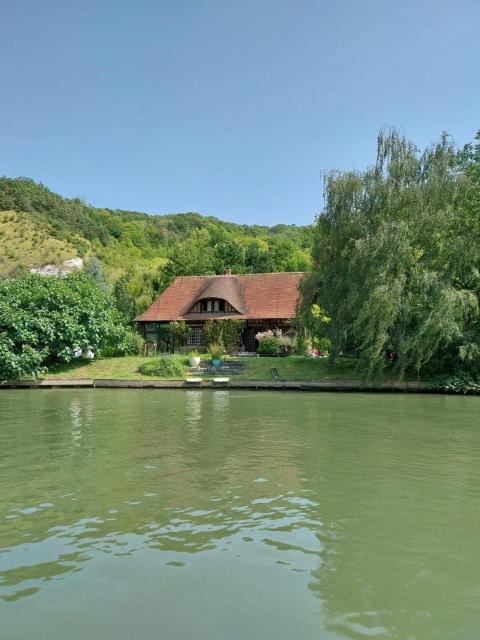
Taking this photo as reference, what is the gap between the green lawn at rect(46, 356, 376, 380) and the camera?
2848 cm

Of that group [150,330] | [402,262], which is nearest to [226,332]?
[150,330]

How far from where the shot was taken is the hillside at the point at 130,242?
2192 inches

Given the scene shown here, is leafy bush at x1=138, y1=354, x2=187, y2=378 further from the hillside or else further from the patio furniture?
the hillside

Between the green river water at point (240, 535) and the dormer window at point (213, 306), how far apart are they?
25825mm

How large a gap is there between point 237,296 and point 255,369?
36.6 ft

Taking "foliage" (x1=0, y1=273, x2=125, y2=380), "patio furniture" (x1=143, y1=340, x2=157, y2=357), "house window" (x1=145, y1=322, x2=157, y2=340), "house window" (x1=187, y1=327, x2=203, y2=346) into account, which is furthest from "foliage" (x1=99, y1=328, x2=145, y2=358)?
"house window" (x1=145, y1=322, x2=157, y2=340)

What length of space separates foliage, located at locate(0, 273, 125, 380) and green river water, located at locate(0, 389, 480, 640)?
17014mm

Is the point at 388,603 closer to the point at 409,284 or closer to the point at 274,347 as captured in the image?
the point at 409,284

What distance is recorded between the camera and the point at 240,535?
6.51 meters

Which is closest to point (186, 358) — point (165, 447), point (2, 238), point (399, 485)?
point (165, 447)

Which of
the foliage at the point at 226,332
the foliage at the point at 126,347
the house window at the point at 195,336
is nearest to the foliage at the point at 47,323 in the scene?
the foliage at the point at 126,347

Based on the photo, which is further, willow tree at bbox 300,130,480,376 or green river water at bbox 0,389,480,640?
willow tree at bbox 300,130,480,376

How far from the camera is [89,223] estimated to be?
96562 mm

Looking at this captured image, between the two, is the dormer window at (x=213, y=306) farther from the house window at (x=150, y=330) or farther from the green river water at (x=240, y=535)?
the green river water at (x=240, y=535)
